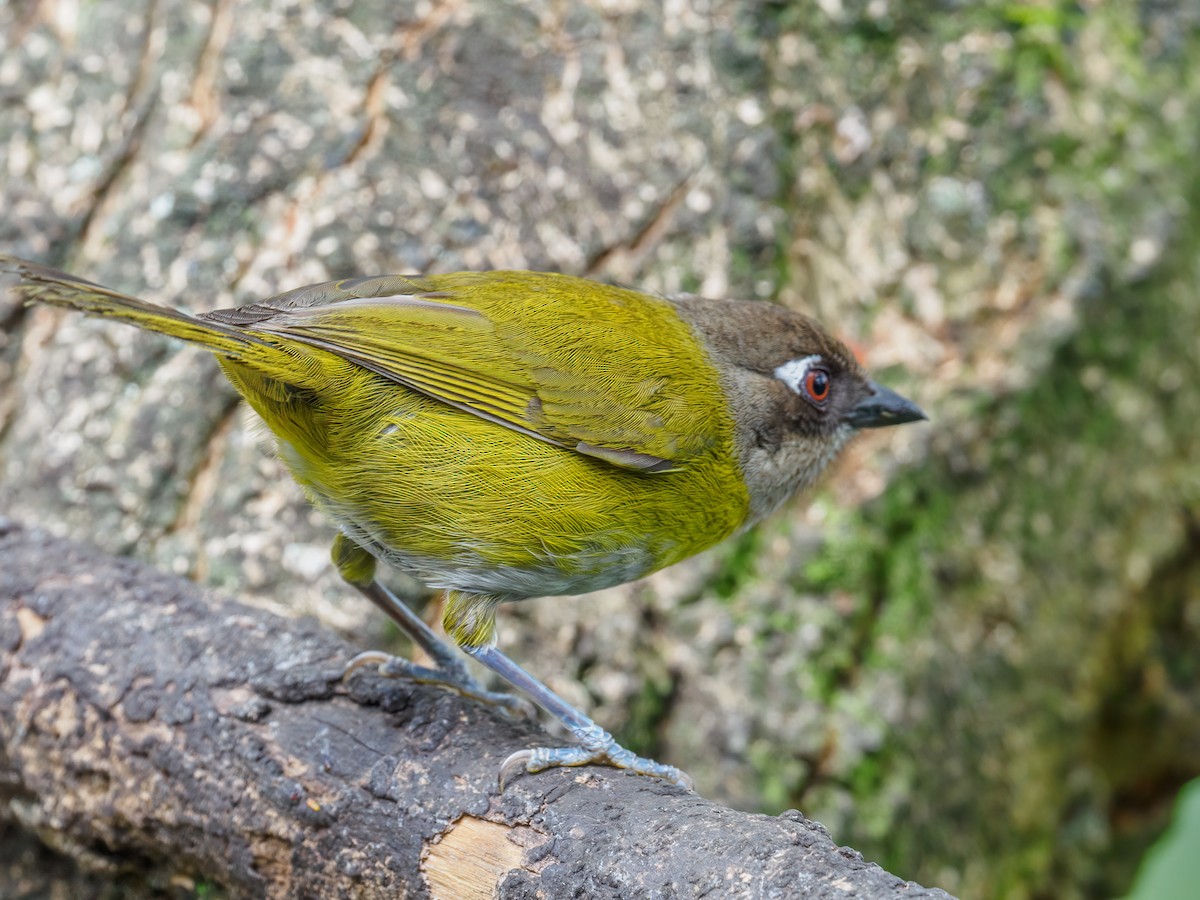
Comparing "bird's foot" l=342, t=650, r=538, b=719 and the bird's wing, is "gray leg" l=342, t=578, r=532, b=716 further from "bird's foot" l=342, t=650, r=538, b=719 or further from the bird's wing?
the bird's wing

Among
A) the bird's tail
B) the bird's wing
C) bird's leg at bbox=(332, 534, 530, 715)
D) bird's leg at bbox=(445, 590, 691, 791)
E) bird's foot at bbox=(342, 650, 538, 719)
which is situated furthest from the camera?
bird's leg at bbox=(332, 534, 530, 715)

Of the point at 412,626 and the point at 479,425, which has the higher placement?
the point at 479,425

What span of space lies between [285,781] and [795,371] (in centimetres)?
185

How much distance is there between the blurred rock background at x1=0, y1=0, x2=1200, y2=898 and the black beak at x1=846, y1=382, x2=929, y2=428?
56cm

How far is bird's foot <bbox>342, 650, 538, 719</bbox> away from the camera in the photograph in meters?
2.86

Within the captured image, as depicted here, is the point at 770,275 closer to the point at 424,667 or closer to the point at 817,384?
the point at 817,384

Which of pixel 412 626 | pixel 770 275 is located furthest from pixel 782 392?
pixel 412 626

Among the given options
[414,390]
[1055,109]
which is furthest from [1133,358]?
[414,390]

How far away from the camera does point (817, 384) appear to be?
139 inches

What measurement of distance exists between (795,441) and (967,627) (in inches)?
50.9

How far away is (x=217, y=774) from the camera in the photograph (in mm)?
2627

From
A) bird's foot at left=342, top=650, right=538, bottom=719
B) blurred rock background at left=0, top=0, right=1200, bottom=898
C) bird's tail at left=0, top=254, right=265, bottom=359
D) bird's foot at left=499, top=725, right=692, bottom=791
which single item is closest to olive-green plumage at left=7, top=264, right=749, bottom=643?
bird's tail at left=0, top=254, right=265, bottom=359

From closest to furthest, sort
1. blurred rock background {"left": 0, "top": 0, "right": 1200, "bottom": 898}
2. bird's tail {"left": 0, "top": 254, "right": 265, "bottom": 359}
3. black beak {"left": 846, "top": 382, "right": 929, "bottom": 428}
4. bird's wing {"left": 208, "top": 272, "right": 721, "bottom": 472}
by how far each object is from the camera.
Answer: bird's tail {"left": 0, "top": 254, "right": 265, "bottom": 359} → bird's wing {"left": 208, "top": 272, "right": 721, "bottom": 472} → black beak {"left": 846, "top": 382, "right": 929, "bottom": 428} → blurred rock background {"left": 0, "top": 0, "right": 1200, "bottom": 898}

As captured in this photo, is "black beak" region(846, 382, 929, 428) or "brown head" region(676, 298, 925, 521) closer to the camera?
"brown head" region(676, 298, 925, 521)
